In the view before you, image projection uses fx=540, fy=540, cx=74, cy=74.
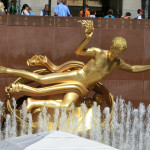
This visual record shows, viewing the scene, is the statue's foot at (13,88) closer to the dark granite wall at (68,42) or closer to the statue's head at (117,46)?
the dark granite wall at (68,42)

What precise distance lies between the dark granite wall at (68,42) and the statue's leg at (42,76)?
968 mm

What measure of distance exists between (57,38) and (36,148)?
19.2ft

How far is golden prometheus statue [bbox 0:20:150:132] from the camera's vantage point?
11242mm

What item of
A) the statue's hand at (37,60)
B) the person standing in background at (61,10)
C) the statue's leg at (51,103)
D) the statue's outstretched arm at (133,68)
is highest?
the person standing in background at (61,10)

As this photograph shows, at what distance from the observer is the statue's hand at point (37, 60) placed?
37.9 feet

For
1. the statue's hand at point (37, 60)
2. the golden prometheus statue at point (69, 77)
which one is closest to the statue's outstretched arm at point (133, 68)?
the golden prometheus statue at point (69, 77)

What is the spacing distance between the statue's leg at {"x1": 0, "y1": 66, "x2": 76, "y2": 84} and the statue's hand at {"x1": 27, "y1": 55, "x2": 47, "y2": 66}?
0.88ft

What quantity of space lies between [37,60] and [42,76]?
0.40 metres

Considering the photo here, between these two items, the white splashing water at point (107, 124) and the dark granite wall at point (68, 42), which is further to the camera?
the dark granite wall at point (68, 42)

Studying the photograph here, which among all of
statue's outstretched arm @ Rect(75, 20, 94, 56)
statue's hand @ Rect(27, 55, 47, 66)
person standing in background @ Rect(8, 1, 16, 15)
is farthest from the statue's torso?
person standing in background @ Rect(8, 1, 16, 15)

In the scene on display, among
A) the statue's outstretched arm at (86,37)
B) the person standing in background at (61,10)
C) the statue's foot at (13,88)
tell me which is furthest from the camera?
the person standing in background at (61,10)

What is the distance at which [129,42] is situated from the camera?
12867 mm

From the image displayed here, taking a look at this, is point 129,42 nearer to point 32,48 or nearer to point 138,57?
point 138,57

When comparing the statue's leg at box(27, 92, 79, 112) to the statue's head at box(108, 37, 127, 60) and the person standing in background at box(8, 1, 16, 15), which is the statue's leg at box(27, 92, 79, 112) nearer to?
the statue's head at box(108, 37, 127, 60)
